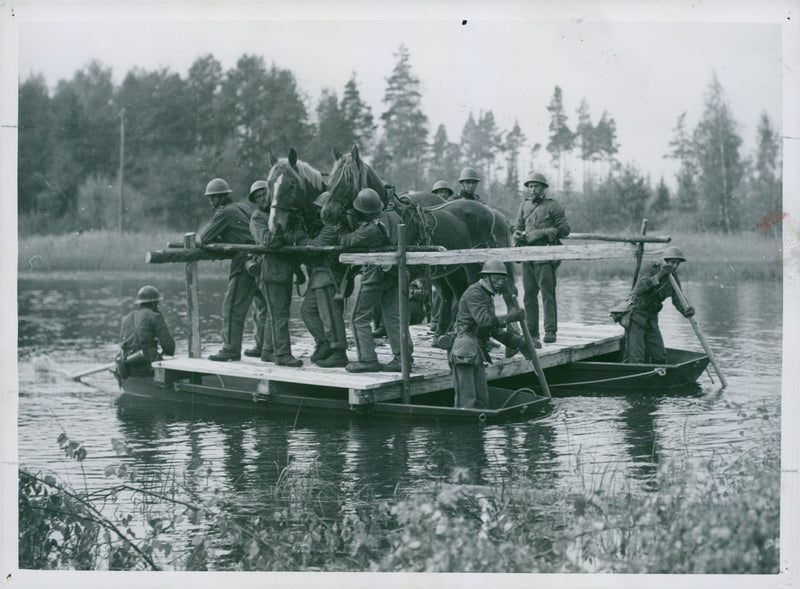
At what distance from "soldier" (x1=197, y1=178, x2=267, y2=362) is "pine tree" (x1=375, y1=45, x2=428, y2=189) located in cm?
728

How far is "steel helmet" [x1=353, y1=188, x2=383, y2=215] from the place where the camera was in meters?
11.6

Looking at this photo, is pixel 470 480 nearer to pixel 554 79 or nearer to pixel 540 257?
pixel 540 257

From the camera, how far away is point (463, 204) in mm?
13695

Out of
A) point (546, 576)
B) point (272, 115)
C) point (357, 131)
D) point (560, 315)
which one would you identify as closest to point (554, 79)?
point (546, 576)

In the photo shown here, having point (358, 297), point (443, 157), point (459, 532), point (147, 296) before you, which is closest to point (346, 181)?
point (358, 297)

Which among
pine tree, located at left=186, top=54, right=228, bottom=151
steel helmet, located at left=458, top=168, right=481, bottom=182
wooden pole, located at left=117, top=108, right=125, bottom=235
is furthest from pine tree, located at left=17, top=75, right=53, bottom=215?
pine tree, located at left=186, top=54, right=228, bottom=151

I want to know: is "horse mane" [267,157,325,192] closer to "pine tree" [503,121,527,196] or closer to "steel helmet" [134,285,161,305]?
"steel helmet" [134,285,161,305]

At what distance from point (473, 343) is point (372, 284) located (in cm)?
154

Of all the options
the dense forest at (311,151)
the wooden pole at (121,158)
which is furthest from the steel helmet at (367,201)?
the wooden pole at (121,158)

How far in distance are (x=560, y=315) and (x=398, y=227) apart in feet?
35.7

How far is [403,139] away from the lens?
2727 cm

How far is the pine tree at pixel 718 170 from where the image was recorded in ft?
77.9

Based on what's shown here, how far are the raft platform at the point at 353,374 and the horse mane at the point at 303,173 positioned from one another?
7.50 ft

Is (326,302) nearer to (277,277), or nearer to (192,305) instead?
(277,277)
